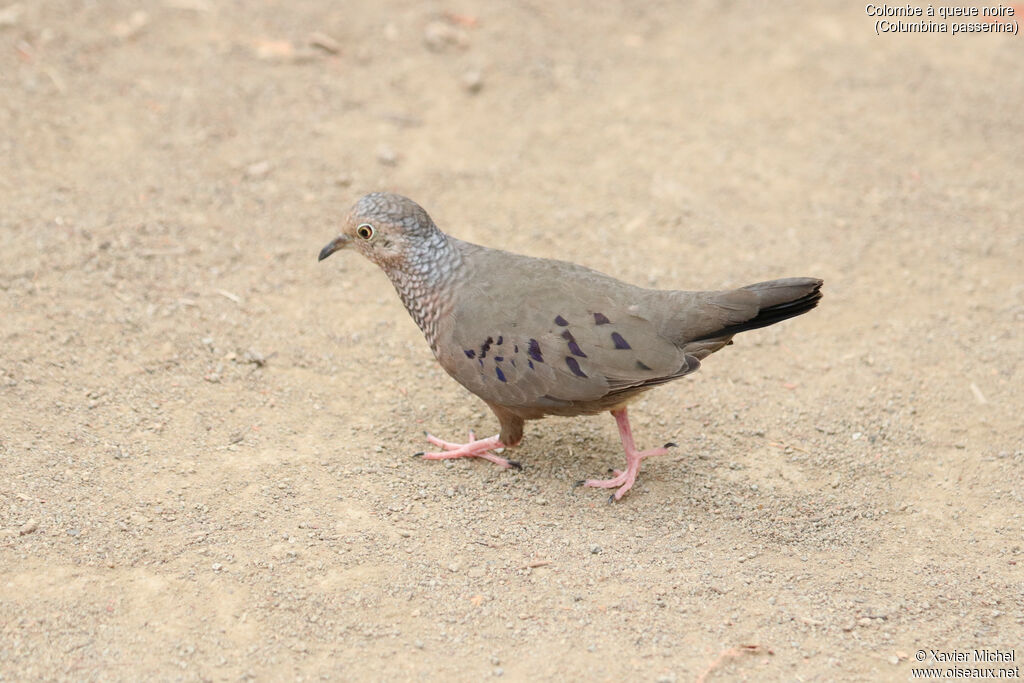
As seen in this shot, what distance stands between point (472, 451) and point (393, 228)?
4.32ft

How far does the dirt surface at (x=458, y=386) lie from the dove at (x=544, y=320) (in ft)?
1.83

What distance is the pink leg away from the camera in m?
5.58

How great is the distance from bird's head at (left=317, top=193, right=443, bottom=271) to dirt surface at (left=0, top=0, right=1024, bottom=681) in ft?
3.46

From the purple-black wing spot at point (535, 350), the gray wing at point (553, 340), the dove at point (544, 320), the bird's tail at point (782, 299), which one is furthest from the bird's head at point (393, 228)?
the bird's tail at point (782, 299)

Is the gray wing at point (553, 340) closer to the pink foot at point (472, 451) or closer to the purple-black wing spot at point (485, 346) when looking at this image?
the purple-black wing spot at point (485, 346)

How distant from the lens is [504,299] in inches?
215

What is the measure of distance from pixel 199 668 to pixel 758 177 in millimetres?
5930

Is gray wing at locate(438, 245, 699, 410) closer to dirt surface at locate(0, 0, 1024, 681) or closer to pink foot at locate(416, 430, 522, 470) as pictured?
pink foot at locate(416, 430, 522, 470)

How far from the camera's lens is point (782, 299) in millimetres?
5090

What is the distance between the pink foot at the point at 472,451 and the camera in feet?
18.9

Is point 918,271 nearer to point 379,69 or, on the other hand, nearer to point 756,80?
point 756,80

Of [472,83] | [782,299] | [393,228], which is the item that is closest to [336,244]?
[393,228]

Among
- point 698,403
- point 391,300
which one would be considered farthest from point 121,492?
point 698,403

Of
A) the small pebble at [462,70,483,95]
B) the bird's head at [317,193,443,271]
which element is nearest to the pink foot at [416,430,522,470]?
the bird's head at [317,193,443,271]
